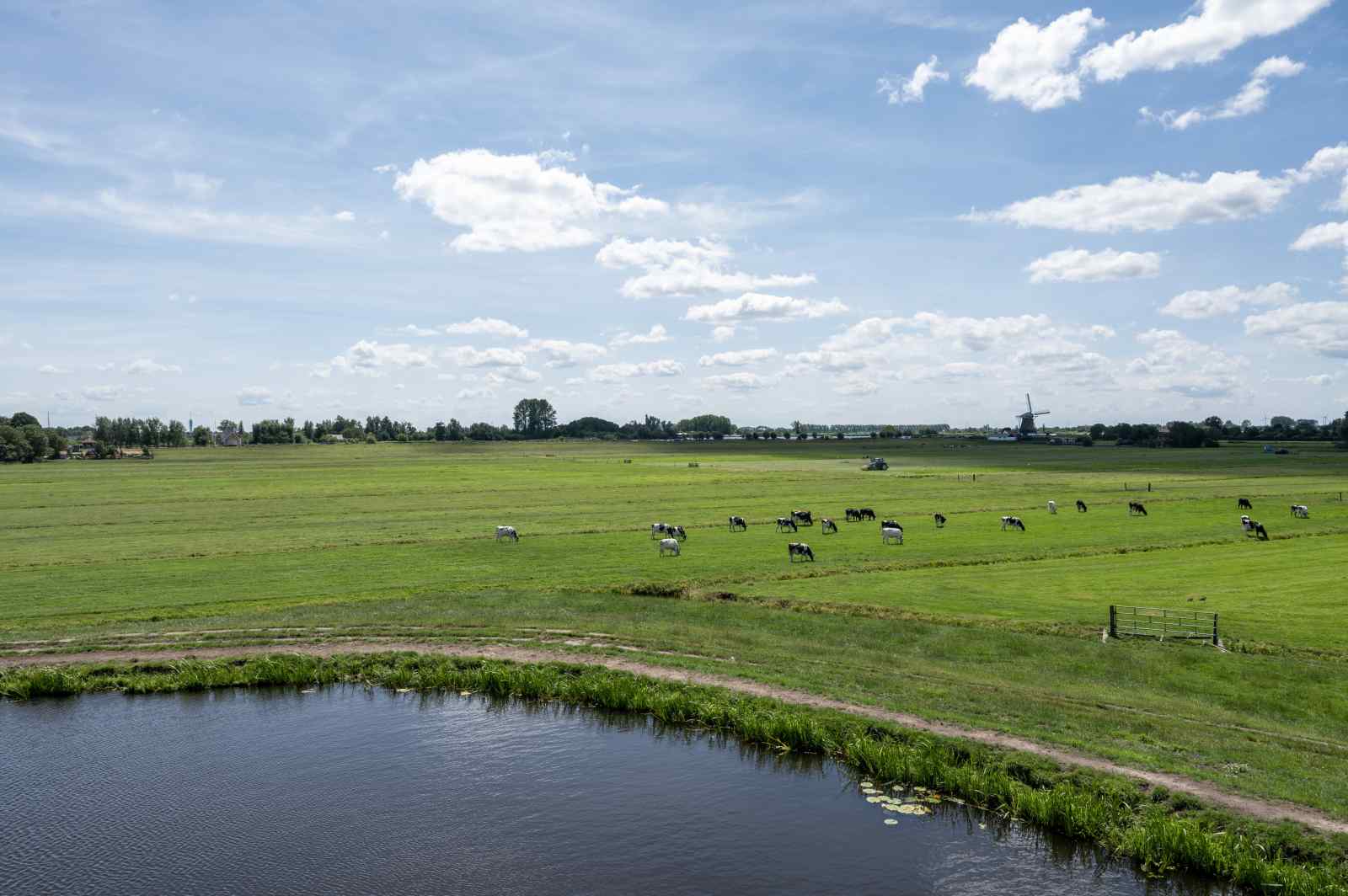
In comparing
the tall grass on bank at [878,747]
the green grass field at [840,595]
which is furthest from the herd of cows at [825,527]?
the tall grass on bank at [878,747]

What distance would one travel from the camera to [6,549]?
54.9 metres

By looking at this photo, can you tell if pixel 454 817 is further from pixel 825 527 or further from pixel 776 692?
pixel 825 527

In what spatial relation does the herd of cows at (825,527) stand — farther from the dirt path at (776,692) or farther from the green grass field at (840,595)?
the dirt path at (776,692)

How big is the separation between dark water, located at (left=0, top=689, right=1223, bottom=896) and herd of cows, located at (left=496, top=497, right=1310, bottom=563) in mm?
28069

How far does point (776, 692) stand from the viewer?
25.8 meters

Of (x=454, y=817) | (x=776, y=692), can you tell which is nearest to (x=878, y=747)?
(x=776, y=692)

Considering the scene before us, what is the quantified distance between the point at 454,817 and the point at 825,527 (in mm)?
51105

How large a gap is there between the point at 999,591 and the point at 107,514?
75239mm

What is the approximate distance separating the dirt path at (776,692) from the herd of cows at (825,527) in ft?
74.5

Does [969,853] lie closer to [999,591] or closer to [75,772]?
[75,772]

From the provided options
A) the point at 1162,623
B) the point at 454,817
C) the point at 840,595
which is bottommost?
the point at 454,817

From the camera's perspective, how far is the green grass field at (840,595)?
24500 millimetres

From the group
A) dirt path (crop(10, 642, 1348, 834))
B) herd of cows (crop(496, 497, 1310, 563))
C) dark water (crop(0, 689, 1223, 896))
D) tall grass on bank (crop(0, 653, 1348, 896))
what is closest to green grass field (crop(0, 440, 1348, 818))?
dirt path (crop(10, 642, 1348, 834))

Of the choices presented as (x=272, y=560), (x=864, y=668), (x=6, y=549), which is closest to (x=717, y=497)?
(x=272, y=560)
